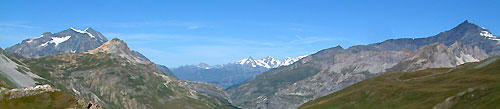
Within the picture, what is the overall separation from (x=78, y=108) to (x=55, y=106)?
9248mm

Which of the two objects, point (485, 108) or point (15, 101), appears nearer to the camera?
point (485, 108)

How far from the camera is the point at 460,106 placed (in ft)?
632

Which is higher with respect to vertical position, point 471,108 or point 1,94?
point 1,94

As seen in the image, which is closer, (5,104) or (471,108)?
(471,108)

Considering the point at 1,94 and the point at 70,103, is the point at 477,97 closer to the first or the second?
the point at 70,103

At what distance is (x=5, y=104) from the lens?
192m

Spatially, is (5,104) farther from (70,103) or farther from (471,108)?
(471,108)

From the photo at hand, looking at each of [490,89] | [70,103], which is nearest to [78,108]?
[70,103]

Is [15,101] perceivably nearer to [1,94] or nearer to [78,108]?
[1,94]

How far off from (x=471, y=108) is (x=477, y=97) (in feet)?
57.9

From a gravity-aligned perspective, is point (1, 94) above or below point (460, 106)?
above

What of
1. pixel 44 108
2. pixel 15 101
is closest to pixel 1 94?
pixel 15 101

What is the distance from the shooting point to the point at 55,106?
198 meters

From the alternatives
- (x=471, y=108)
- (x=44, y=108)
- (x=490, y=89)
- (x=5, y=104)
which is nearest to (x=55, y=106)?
(x=44, y=108)
